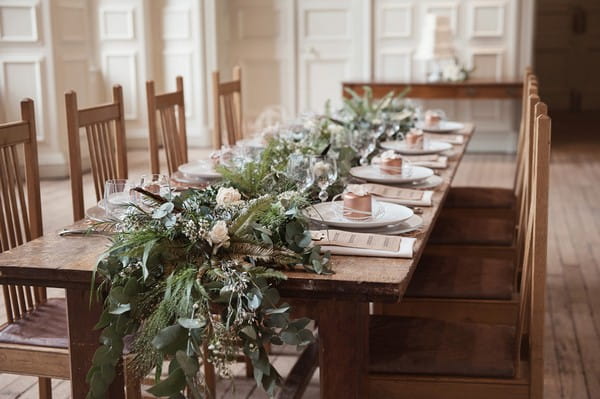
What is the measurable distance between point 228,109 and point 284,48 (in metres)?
4.38

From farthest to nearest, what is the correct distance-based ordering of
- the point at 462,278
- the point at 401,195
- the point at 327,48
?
the point at 327,48 → the point at 462,278 → the point at 401,195

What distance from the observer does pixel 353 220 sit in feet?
6.69

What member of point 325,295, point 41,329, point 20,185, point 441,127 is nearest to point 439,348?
point 325,295

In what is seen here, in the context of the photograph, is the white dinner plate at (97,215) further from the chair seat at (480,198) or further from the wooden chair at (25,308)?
the chair seat at (480,198)

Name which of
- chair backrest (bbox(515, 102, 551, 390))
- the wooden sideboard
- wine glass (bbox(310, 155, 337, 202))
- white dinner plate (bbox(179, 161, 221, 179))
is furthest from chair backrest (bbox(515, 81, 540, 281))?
the wooden sideboard

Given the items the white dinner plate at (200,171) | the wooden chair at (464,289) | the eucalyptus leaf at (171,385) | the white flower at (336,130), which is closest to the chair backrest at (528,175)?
the wooden chair at (464,289)

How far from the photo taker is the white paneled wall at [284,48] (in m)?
7.90

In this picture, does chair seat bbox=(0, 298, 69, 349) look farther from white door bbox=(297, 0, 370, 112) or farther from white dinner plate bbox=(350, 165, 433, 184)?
white door bbox=(297, 0, 370, 112)

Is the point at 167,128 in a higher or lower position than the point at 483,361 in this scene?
higher

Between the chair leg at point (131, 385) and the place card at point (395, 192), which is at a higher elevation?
the place card at point (395, 192)

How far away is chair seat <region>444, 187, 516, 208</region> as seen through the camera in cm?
364

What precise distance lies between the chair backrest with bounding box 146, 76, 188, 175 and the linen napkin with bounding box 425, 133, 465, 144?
4.07 feet

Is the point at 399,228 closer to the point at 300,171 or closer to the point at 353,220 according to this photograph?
the point at 353,220

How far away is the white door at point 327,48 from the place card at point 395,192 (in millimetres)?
5700
